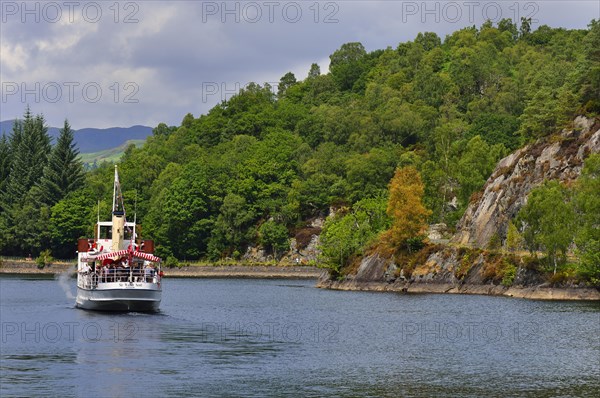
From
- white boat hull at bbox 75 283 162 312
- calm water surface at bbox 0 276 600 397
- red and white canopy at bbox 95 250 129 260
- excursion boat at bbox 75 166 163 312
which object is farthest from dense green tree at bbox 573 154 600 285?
red and white canopy at bbox 95 250 129 260

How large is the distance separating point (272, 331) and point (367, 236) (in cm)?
7806

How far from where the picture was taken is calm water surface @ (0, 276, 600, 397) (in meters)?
61.1

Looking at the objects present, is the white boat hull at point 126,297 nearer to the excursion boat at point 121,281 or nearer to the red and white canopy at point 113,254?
the excursion boat at point 121,281

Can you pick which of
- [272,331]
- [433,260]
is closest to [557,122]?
[433,260]

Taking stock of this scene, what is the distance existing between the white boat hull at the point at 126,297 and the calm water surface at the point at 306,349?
3.74 ft

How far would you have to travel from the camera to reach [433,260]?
468ft

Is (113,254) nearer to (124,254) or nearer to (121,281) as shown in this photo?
(124,254)

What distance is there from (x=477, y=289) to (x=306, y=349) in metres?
60.2

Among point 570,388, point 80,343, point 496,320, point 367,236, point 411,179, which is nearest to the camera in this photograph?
point 570,388

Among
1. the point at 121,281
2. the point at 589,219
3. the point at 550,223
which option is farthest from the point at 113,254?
the point at 589,219

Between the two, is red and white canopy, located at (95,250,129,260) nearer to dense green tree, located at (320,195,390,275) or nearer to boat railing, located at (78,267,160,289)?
boat railing, located at (78,267,160,289)

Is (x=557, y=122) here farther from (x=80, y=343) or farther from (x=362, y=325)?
(x=80, y=343)

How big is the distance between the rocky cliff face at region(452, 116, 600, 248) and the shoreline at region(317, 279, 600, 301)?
11.1 m

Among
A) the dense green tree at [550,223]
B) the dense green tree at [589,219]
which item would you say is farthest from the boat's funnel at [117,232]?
the dense green tree at [589,219]
